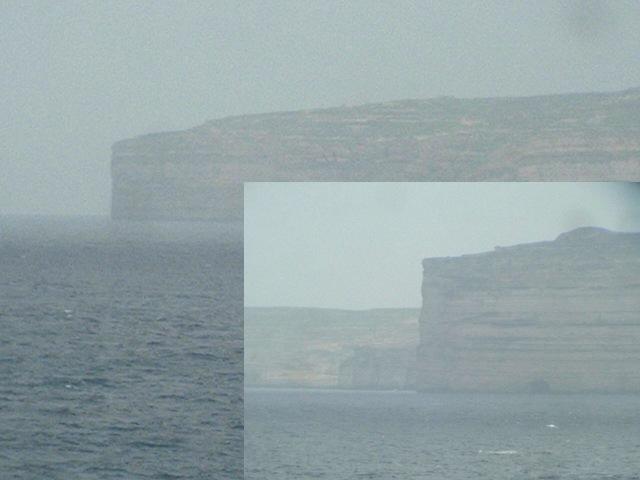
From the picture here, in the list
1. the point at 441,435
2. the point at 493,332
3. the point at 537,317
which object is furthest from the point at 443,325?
the point at 441,435

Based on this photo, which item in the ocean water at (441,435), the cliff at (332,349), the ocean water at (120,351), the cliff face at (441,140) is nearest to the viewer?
the ocean water at (441,435)

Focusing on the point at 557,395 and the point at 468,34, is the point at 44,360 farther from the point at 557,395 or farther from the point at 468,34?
the point at 557,395

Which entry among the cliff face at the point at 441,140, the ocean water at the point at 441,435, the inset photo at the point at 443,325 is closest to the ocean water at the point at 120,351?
the cliff face at the point at 441,140

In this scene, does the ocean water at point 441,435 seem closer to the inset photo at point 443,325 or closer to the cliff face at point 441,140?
the inset photo at point 443,325

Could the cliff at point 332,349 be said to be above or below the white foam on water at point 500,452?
above

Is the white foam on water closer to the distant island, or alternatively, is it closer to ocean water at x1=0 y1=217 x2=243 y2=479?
the distant island

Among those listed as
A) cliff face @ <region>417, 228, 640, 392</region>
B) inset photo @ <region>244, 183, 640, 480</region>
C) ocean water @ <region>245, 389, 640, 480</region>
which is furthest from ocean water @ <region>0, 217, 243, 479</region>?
cliff face @ <region>417, 228, 640, 392</region>
